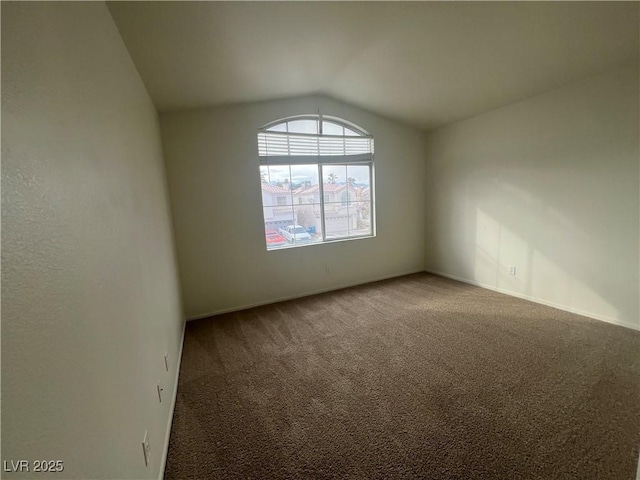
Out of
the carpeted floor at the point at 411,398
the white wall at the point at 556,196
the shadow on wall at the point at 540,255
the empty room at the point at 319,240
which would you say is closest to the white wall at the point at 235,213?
the empty room at the point at 319,240

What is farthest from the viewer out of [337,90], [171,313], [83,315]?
[337,90]

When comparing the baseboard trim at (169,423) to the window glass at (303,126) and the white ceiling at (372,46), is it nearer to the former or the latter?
the white ceiling at (372,46)

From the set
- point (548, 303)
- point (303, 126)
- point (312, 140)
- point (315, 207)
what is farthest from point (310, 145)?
point (548, 303)

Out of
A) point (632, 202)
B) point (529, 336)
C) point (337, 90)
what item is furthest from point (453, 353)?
point (337, 90)

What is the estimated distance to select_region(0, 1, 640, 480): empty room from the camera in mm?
750

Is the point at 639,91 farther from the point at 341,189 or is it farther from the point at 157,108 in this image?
the point at 157,108

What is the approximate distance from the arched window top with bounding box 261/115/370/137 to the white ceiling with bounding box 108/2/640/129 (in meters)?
0.42

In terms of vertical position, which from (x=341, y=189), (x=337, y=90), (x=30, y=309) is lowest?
(x=30, y=309)

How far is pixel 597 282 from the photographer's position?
279cm

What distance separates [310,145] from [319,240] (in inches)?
55.0

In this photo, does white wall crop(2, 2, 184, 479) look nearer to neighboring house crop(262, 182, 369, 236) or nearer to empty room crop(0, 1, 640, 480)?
empty room crop(0, 1, 640, 480)

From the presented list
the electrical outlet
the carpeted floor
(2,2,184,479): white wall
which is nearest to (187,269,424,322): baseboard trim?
the carpeted floor

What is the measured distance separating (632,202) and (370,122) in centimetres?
308

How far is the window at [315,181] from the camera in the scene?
3.57 m
